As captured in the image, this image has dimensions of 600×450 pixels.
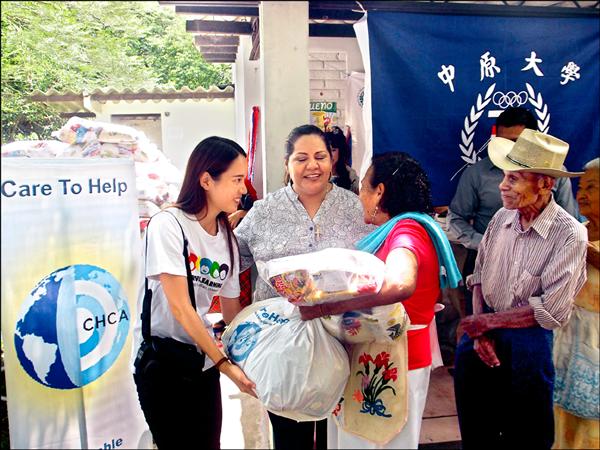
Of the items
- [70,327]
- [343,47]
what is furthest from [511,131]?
[70,327]

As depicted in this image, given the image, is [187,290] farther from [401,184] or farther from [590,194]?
[590,194]

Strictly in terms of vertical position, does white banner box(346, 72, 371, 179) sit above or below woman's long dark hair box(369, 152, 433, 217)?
above

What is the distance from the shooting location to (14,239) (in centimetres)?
200

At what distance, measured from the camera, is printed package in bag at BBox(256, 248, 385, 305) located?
1623mm

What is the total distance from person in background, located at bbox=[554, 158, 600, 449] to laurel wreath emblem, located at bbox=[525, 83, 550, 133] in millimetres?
634

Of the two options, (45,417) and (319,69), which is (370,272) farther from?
(319,69)

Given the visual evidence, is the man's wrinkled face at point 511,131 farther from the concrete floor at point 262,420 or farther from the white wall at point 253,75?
the concrete floor at point 262,420

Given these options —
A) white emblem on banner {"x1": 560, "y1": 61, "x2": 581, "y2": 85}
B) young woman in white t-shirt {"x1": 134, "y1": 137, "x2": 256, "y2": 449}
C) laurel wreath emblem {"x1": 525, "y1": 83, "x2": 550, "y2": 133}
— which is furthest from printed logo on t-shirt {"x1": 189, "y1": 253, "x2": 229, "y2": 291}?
white emblem on banner {"x1": 560, "y1": 61, "x2": 581, "y2": 85}

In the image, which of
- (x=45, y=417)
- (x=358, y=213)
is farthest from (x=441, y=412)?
(x=45, y=417)

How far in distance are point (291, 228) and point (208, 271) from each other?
0.46 m

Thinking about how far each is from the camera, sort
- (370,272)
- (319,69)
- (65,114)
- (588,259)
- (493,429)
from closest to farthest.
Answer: (370,272) < (65,114) < (493,429) < (588,259) < (319,69)

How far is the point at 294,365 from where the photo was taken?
172 cm

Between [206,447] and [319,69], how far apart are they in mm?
3836

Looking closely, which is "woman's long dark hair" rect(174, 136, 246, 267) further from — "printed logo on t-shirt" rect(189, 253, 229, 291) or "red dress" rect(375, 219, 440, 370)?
"red dress" rect(375, 219, 440, 370)
